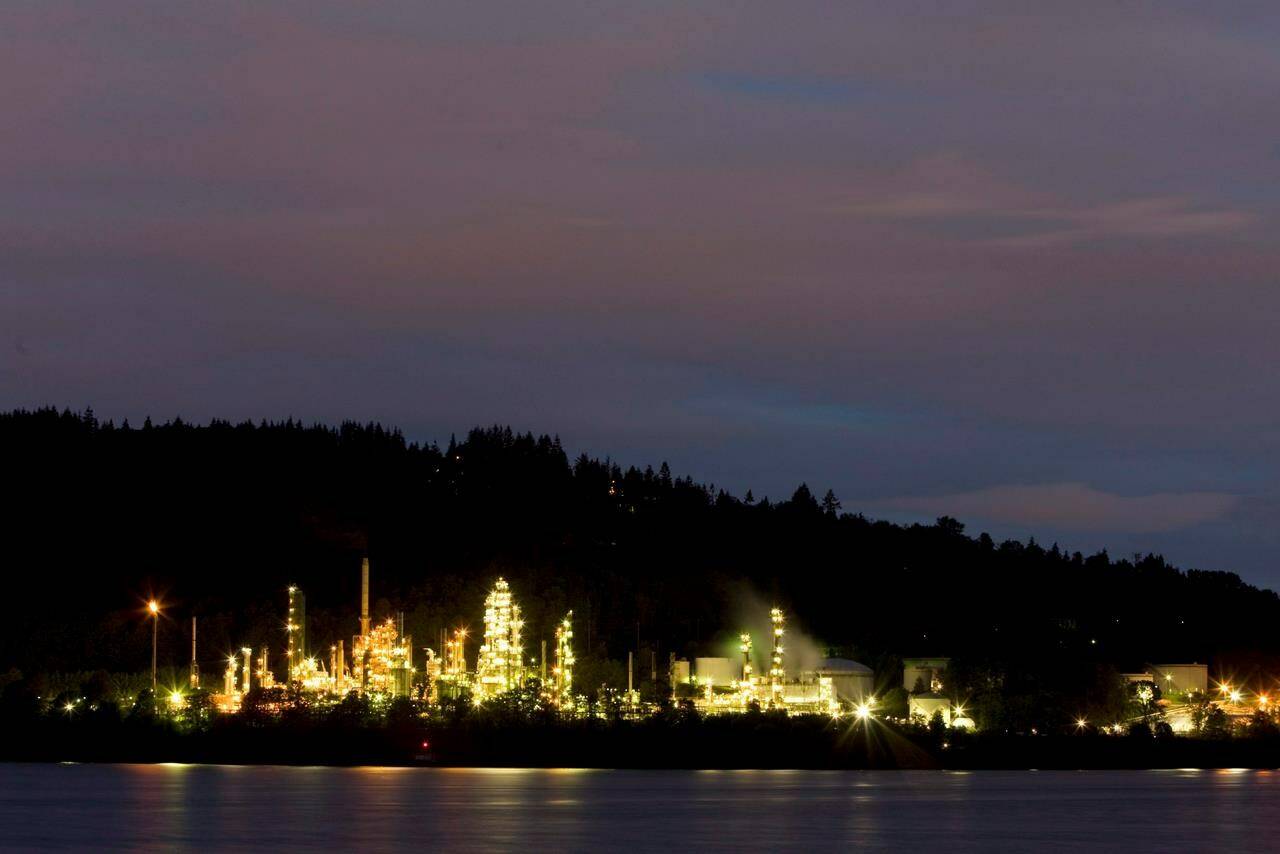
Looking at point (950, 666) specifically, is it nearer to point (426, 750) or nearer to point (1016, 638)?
point (1016, 638)

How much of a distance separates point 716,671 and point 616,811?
179 ft

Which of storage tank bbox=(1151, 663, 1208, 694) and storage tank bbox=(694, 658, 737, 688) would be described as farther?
storage tank bbox=(1151, 663, 1208, 694)

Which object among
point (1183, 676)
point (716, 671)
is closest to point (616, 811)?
point (716, 671)

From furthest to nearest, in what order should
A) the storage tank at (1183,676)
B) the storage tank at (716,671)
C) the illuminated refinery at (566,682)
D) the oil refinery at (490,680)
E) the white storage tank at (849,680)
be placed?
the storage tank at (1183,676) < the storage tank at (716,671) < the white storage tank at (849,680) < the illuminated refinery at (566,682) < the oil refinery at (490,680)

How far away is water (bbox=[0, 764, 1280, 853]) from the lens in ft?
194

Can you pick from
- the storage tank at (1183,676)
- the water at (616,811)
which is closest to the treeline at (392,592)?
the storage tank at (1183,676)

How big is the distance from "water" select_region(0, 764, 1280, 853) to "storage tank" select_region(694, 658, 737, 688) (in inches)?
917

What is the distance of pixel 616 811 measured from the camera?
7062 centimetres

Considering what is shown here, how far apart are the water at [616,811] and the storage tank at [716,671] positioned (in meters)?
23.3

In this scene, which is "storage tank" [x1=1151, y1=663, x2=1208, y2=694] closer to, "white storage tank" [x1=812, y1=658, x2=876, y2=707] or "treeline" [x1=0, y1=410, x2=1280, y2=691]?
"treeline" [x1=0, y1=410, x2=1280, y2=691]

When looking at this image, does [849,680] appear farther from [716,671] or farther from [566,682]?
[566,682]

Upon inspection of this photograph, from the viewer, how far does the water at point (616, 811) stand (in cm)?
5919

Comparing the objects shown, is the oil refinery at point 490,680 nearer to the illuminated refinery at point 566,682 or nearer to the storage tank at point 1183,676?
the illuminated refinery at point 566,682

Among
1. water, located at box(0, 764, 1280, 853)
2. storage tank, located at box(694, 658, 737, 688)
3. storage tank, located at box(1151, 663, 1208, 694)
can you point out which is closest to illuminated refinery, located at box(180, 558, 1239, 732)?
storage tank, located at box(694, 658, 737, 688)
